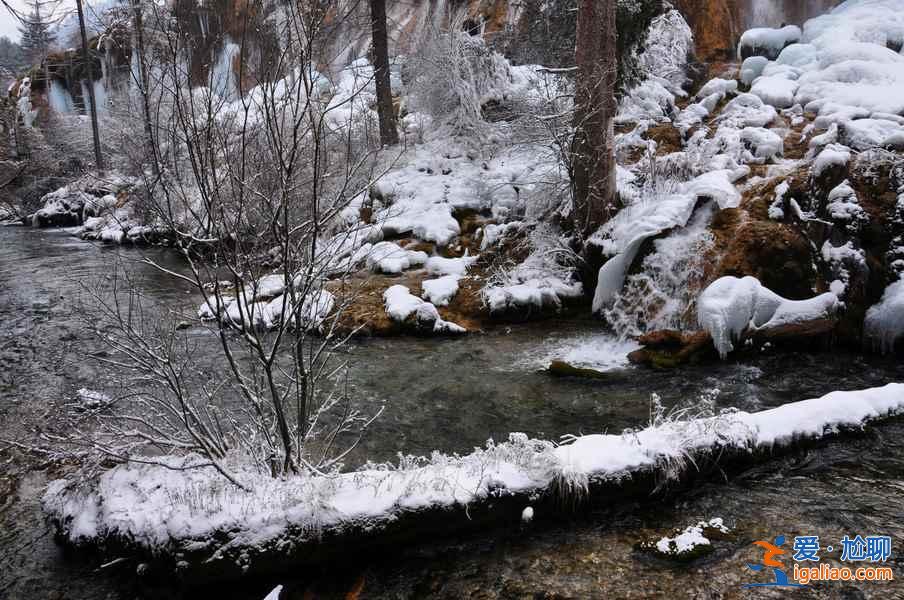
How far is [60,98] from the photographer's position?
30.7m

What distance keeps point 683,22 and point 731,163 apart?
22.2 ft

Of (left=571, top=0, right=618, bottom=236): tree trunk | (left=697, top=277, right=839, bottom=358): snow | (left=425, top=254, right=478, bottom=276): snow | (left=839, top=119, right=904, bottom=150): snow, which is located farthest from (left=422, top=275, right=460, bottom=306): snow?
(left=839, top=119, right=904, bottom=150): snow

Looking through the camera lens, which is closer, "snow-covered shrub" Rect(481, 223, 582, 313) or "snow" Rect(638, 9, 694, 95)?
"snow-covered shrub" Rect(481, 223, 582, 313)

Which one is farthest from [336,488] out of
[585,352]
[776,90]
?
[776,90]

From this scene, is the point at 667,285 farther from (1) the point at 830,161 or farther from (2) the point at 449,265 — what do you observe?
(2) the point at 449,265

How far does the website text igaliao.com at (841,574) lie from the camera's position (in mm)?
3059

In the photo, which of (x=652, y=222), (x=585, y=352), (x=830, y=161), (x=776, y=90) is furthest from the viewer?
(x=776, y=90)

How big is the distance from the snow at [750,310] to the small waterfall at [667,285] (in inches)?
20.9

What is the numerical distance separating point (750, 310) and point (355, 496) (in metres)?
5.28

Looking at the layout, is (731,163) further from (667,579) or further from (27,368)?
(27,368)

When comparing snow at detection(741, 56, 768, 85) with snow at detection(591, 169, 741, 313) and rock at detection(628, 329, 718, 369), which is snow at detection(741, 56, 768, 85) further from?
rock at detection(628, 329, 718, 369)

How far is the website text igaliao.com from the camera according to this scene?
306 cm

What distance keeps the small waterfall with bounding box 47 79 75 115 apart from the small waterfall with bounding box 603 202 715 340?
33.7 meters

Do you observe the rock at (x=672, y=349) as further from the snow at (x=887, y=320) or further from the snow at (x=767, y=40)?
the snow at (x=767, y=40)
